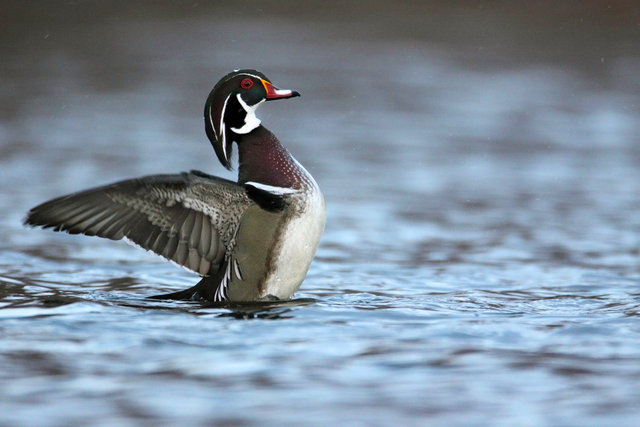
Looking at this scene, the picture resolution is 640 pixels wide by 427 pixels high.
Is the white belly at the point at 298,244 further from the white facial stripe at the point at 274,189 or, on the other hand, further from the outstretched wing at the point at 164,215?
the outstretched wing at the point at 164,215

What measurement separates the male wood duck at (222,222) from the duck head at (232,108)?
0.75 feet

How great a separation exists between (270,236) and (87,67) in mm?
11823

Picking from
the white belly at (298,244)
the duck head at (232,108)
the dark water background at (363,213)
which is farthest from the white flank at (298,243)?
the duck head at (232,108)

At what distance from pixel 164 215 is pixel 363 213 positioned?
3.84 metres

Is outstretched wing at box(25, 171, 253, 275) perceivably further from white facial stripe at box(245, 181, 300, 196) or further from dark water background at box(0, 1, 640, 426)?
dark water background at box(0, 1, 640, 426)

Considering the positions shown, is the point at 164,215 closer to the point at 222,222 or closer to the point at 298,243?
the point at 222,222

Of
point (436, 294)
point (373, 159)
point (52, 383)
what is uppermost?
point (373, 159)

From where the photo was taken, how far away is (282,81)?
619 inches

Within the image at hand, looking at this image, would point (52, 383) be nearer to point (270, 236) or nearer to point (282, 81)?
point (270, 236)

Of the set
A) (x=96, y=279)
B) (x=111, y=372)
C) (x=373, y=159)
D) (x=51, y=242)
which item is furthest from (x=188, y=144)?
(x=111, y=372)

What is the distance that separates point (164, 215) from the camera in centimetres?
600

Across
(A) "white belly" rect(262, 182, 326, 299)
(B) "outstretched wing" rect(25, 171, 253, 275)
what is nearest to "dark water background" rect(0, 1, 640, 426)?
(A) "white belly" rect(262, 182, 326, 299)

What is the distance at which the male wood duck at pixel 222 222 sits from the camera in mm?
5887

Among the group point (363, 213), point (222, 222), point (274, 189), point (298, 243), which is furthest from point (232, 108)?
point (363, 213)
